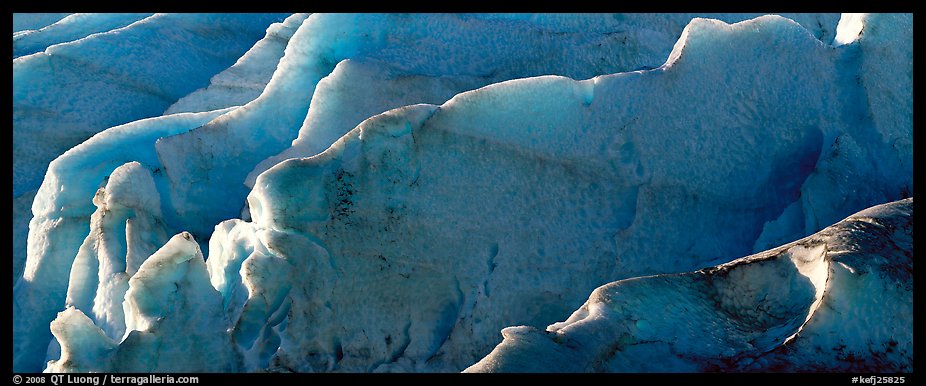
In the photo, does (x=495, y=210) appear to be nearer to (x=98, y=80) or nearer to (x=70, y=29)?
(x=98, y=80)

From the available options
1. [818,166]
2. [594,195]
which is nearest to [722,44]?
[818,166]

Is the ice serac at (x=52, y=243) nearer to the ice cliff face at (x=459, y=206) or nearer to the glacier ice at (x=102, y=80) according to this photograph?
the ice cliff face at (x=459, y=206)

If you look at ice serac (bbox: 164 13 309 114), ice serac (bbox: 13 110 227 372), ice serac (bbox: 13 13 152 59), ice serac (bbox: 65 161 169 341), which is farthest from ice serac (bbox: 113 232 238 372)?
ice serac (bbox: 13 13 152 59)

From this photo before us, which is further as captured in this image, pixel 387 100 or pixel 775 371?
pixel 387 100

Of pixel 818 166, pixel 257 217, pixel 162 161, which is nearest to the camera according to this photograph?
pixel 257 217

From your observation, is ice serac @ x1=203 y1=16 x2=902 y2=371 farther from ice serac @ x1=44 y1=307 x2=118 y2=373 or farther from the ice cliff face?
ice serac @ x1=44 y1=307 x2=118 y2=373

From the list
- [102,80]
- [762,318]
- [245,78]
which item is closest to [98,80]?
[102,80]
